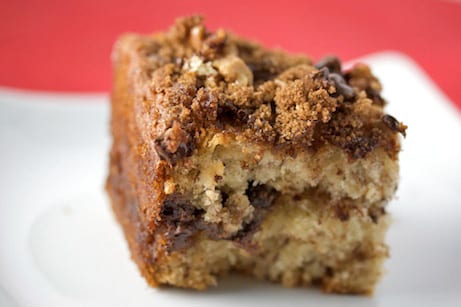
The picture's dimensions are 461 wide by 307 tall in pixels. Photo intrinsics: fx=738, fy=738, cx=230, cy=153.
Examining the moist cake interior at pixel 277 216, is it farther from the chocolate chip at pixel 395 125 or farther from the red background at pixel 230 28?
the red background at pixel 230 28

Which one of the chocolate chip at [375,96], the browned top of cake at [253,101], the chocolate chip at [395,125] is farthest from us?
the chocolate chip at [375,96]

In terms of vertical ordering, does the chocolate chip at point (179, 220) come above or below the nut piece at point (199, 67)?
below

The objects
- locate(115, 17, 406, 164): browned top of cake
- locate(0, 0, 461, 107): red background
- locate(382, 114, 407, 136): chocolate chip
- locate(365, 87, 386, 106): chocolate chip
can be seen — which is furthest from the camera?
Result: locate(0, 0, 461, 107): red background

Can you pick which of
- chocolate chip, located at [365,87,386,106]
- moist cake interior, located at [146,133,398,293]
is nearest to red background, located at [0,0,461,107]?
chocolate chip, located at [365,87,386,106]

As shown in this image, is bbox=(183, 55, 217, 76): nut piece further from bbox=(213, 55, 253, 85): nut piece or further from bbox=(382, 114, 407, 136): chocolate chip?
bbox=(382, 114, 407, 136): chocolate chip

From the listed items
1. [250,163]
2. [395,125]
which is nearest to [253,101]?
[250,163]

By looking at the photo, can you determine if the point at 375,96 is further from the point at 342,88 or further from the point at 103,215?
the point at 103,215

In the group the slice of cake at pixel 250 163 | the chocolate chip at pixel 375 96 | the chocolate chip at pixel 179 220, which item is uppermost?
the chocolate chip at pixel 375 96

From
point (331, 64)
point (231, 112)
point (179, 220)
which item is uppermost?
point (331, 64)

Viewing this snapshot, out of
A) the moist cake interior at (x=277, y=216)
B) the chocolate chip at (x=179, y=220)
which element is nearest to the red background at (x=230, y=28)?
the moist cake interior at (x=277, y=216)
